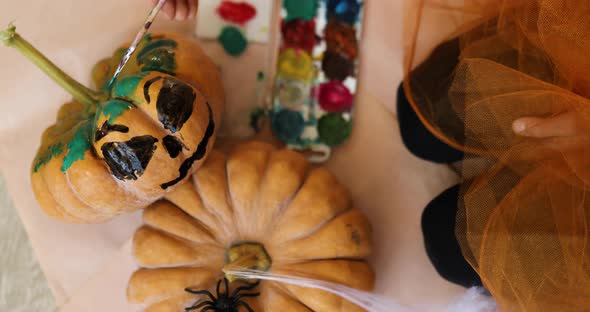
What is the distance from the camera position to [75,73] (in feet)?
2.52

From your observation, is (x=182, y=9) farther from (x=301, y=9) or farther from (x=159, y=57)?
(x=301, y=9)

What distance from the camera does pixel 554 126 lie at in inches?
18.1

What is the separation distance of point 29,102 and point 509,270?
74 cm

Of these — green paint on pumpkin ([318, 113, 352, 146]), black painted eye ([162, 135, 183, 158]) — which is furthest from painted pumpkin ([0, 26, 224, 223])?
green paint on pumpkin ([318, 113, 352, 146])

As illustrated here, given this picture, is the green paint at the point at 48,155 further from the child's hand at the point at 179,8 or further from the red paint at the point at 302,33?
the red paint at the point at 302,33

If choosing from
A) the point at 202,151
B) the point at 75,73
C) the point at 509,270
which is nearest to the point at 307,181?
the point at 202,151

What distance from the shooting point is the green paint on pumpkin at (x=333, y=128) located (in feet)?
2.51

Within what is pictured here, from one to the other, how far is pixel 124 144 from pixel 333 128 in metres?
0.36

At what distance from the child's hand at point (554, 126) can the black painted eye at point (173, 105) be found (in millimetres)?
351

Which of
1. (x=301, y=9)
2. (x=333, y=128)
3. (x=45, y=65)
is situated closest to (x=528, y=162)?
(x=333, y=128)

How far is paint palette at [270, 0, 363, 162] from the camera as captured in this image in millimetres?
766

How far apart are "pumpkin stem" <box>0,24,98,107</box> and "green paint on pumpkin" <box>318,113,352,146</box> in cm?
35

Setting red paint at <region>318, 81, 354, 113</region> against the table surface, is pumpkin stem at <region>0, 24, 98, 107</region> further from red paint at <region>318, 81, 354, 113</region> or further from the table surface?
red paint at <region>318, 81, 354, 113</region>

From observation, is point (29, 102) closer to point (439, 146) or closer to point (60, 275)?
point (60, 275)
